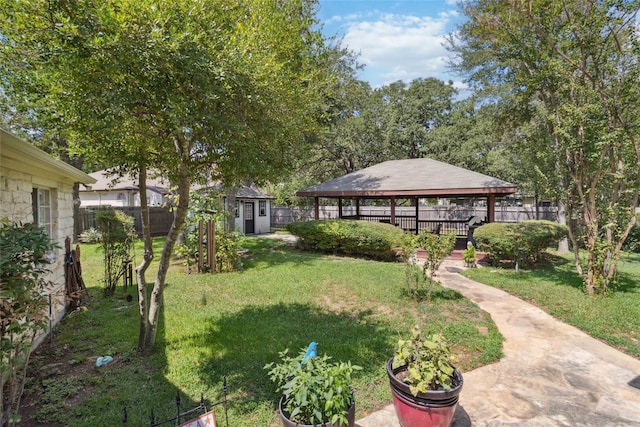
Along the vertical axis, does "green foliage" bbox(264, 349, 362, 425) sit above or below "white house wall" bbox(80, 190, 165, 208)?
below

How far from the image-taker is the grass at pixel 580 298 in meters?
4.88

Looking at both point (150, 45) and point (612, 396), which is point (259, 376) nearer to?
point (150, 45)

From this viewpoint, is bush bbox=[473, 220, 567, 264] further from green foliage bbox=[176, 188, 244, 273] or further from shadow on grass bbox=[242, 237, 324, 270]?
green foliage bbox=[176, 188, 244, 273]

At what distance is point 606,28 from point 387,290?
6.35 metres

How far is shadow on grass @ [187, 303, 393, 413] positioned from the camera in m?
3.53

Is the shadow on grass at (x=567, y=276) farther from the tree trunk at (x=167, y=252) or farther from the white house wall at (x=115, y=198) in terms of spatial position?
the white house wall at (x=115, y=198)

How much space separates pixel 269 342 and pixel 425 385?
2.44 metres

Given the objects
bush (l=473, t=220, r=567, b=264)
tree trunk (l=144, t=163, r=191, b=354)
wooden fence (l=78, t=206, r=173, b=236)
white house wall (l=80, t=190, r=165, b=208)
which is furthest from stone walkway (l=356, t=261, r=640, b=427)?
white house wall (l=80, t=190, r=165, b=208)

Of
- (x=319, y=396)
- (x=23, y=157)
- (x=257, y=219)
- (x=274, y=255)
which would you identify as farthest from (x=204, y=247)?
(x=257, y=219)

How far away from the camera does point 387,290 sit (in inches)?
270

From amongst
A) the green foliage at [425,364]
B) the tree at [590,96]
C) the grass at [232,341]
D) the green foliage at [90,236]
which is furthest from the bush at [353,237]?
the green foliage at [90,236]

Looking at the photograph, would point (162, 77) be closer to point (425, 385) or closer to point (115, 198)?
point (425, 385)

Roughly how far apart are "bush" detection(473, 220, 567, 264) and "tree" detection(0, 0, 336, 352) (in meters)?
7.75

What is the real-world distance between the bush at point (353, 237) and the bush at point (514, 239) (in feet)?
7.94
